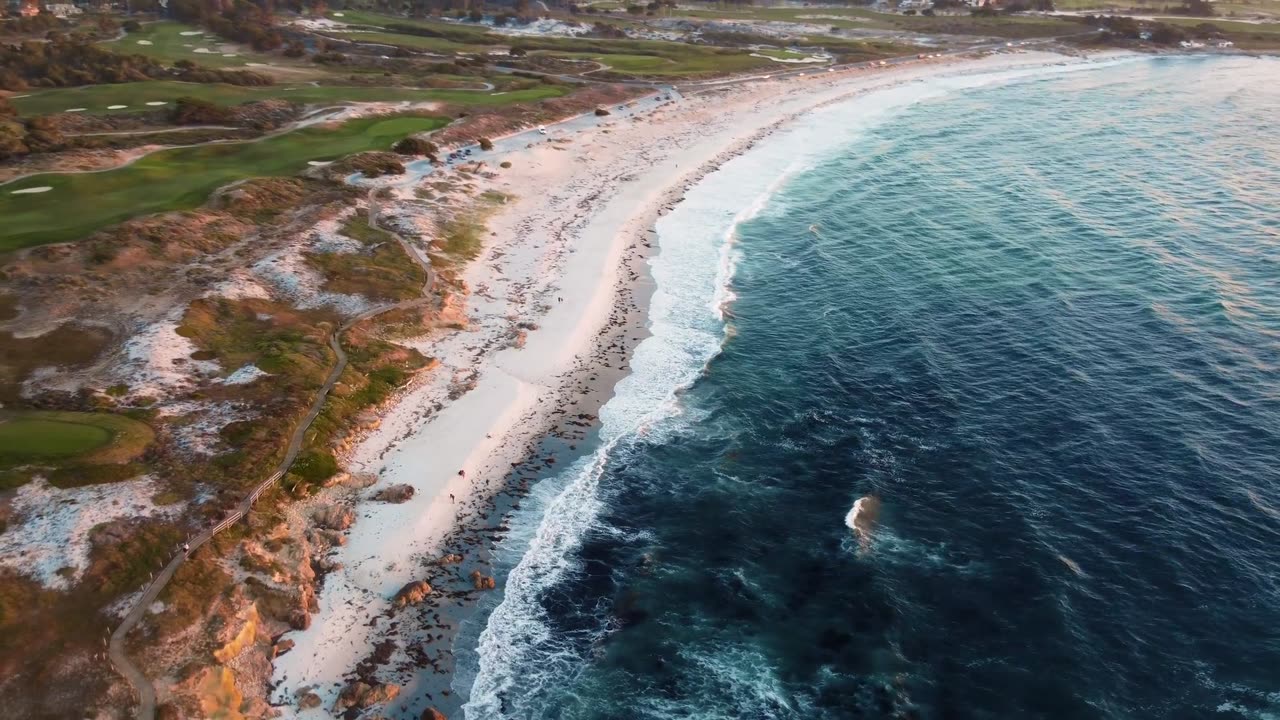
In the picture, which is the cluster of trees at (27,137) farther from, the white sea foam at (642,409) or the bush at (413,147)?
the white sea foam at (642,409)

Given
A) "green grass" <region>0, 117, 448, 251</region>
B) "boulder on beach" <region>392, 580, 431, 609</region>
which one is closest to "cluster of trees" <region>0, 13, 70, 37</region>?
"green grass" <region>0, 117, 448, 251</region>

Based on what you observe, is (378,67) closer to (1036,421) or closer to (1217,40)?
(1036,421)

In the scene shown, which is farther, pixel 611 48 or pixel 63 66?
pixel 611 48

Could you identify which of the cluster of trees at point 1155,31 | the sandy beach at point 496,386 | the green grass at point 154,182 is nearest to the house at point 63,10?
the green grass at point 154,182

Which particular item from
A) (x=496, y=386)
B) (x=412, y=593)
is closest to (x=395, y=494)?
(x=412, y=593)

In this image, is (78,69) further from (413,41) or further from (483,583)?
(483,583)

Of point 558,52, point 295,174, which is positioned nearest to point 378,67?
point 558,52
